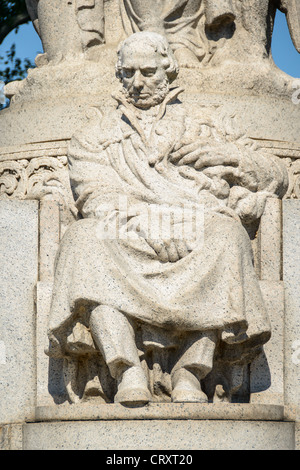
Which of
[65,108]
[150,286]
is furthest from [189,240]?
[65,108]

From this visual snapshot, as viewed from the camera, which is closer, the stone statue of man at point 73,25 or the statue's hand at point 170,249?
the statue's hand at point 170,249

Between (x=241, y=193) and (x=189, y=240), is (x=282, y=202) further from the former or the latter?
(x=189, y=240)

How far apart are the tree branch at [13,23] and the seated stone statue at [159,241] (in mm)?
8130

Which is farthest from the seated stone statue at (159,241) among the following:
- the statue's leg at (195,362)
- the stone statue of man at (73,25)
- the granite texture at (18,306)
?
the stone statue of man at (73,25)

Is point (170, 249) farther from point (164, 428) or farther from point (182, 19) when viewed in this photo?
point (182, 19)

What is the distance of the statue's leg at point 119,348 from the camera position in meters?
9.20

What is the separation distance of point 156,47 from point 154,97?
35 centimetres

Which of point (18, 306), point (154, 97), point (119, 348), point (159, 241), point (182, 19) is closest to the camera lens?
point (119, 348)

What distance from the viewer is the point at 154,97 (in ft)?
33.2

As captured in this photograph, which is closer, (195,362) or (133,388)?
(133,388)

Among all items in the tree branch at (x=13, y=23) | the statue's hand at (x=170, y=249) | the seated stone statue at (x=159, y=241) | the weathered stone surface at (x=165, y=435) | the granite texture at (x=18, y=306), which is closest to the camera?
the weathered stone surface at (x=165, y=435)

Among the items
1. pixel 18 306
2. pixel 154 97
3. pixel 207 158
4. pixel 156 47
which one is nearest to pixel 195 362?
pixel 18 306

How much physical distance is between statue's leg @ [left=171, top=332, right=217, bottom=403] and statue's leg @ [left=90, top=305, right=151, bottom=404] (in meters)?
0.27

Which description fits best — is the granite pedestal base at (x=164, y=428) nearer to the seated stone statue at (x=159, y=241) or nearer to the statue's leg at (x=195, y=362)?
the seated stone statue at (x=159, y=241)
